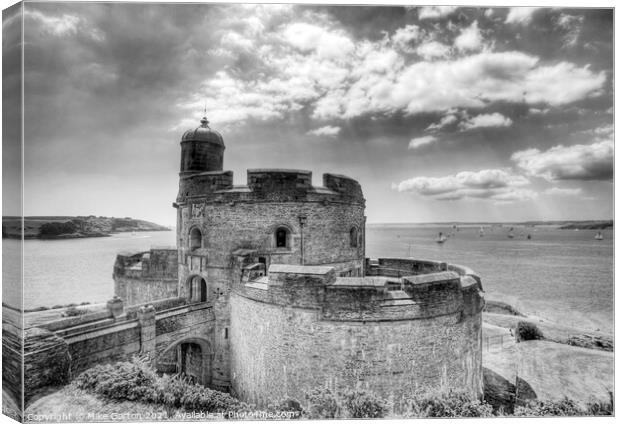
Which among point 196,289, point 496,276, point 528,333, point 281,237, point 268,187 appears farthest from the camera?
→ point 496,276

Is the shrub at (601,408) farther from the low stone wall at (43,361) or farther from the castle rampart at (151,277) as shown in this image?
the castle rampart at (151,277)

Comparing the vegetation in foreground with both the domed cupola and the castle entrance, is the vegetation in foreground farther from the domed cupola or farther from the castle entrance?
the domed cupola

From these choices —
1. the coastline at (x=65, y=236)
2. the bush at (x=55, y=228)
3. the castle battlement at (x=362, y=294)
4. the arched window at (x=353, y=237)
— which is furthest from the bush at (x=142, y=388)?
the arched window at (x=353, y=237)

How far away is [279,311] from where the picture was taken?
33.3 feet

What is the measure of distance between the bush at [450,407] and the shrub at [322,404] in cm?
178

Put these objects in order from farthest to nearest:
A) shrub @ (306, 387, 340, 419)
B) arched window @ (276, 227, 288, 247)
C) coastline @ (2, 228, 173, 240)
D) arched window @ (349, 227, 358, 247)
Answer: arched window @ (349, 227, 358, 247)
arched window @ (276, 227, 288, 247)
shrub @ (306, 387, 340, 419)
coastline @ (2, 228, 173, 240)

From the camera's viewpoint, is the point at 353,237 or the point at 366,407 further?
the point at 353,237

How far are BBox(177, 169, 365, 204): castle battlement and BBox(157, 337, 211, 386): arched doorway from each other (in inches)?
199

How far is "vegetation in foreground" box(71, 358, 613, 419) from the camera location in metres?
7.55

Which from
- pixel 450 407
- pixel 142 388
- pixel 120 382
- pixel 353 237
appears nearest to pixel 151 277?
pixel 353 237

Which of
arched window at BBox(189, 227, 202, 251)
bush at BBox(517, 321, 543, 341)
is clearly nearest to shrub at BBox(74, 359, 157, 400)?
arched window at BBox(189, 227, 202, 251)

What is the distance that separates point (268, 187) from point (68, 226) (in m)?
6.24

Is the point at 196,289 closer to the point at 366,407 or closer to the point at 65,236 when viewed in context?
the point at 65,236

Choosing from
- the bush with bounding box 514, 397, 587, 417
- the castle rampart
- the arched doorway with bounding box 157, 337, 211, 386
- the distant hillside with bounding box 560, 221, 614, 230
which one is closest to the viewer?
the bush with bounding box 514, 397, 587, 417
